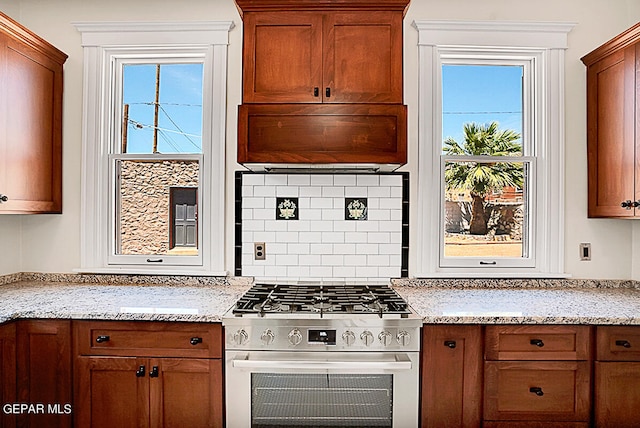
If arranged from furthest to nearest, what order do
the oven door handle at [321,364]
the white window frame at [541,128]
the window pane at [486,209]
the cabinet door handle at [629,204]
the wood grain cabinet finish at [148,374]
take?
the window pane at [486,209] → the white window frame at [541,128] → the cabinet door handle at [629,204] → the wood grain cabinet finish at [148,374] → the oven door handle at [321,364]

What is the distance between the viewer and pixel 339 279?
2.88m

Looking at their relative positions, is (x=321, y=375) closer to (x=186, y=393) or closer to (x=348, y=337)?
(x=348, y=337)

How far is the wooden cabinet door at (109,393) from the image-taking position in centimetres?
218

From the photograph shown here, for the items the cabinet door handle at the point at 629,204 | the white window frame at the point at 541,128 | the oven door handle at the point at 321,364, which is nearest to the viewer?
the oven door handle at the point at 321,364

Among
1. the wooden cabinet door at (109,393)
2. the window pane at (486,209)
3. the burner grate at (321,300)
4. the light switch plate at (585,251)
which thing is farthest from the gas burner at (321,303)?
the light switch plate at (585,251)

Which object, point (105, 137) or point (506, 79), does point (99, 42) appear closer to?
point (105, 137)

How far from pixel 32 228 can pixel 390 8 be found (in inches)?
98.3

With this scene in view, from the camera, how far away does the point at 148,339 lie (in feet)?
7.15

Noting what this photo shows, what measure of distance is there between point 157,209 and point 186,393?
50.4 inches

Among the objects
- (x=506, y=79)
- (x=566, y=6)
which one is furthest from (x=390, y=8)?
(x=566, y=6)

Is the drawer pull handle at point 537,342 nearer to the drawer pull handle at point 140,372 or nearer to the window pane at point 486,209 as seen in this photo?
the window pane at point 486,209

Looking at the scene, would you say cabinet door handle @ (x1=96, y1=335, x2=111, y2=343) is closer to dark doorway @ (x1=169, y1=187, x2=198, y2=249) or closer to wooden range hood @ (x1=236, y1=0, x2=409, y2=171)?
dark doorway @ (x1=169, y1=187, x2=198, y2=249)

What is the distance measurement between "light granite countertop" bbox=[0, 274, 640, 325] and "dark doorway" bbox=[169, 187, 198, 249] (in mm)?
253

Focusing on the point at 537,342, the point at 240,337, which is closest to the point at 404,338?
the point at 537,342
